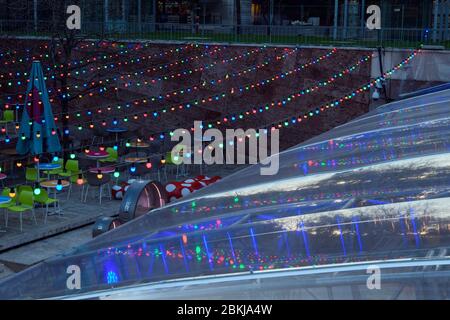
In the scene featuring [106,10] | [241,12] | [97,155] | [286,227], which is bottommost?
[97,155]

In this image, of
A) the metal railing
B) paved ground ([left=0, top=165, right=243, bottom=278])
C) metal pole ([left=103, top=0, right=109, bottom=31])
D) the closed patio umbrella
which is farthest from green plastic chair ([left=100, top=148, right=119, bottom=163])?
metal pole ([left=103, top=0, right=109, bottom=31])

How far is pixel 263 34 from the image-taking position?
28.3 meters

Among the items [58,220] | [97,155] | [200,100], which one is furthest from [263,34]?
[58,220]

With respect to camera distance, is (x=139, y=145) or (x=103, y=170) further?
(x=139, y=145)

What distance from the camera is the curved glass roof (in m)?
4.78

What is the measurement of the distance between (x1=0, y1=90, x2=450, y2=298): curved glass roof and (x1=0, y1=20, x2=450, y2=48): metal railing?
15.5m

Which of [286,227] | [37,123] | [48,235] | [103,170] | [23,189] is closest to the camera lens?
[286,227]

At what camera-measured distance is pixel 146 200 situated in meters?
13.2

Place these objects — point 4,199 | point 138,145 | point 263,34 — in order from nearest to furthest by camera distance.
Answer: point 4,199, point 138,145, point 263,34

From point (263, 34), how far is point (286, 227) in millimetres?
23447

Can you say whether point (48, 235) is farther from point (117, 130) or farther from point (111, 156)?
point (117, 130)

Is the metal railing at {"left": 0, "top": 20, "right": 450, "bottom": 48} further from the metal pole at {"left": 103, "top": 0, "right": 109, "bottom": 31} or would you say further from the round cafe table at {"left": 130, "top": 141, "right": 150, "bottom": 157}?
the round cafe table at {"left": 130, "top": 141, "right": 150, "bottom": 157}

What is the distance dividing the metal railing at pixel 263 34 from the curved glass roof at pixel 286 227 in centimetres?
1546

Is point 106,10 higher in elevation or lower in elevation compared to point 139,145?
higher
